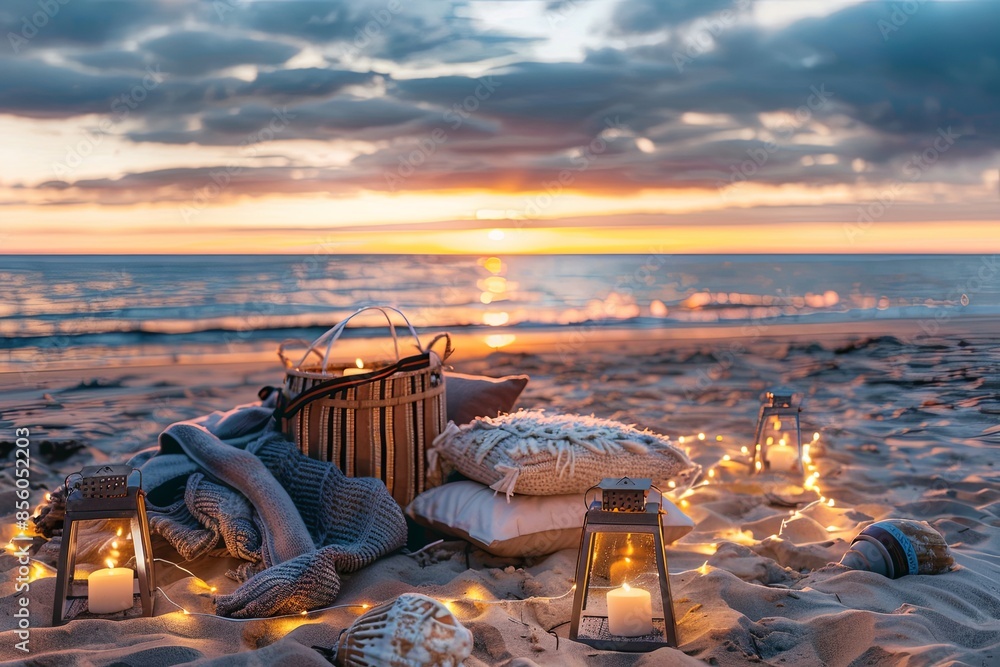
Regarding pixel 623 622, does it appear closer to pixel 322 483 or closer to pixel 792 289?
pixel 322 483

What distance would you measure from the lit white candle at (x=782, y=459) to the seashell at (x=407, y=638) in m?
3.04

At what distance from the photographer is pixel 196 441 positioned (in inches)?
138

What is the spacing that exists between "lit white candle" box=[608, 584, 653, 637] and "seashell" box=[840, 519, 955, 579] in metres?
1.12

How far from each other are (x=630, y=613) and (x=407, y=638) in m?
0.76

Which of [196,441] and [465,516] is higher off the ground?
[196,441]

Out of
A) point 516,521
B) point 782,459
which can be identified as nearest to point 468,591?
point 516,521

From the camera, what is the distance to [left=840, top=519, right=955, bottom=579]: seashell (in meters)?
3.01

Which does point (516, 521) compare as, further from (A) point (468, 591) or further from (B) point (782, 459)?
(B) point (782, 459)

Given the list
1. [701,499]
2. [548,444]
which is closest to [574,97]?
[701,499]

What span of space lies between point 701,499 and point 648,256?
35.6 meters

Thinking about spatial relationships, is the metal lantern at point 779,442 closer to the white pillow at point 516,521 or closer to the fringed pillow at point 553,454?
the fringed pillow at point 553,454

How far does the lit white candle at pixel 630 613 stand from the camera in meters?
2.44

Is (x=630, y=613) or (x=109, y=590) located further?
(x=109, y=590)

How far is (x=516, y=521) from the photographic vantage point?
10.7ft
